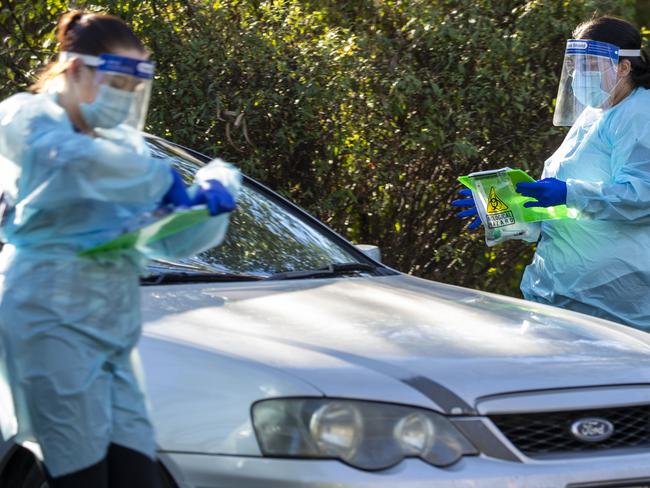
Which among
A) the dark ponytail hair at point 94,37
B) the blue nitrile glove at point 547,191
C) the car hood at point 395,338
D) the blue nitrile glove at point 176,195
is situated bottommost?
the car hood at point 395,338

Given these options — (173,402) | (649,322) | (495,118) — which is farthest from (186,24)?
(173,402)

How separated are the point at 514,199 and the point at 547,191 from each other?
230 millimetres

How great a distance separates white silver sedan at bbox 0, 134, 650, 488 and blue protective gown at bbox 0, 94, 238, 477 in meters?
0.22

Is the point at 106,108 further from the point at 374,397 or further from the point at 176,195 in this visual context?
the point at 374,397

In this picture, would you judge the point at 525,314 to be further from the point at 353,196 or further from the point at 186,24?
the point at 186,24

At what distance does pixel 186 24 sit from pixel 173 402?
3834 mm

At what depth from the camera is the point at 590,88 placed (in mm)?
4324

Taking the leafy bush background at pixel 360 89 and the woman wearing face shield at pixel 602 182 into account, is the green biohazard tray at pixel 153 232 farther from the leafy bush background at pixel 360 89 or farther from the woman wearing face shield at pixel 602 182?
the leafy bush background at pixel 360 89

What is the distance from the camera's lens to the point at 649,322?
4.33 meters

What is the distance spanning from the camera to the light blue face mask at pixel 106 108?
261cm

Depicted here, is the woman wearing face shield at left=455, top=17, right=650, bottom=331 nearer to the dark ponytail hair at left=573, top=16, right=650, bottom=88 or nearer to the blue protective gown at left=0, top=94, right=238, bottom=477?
the dark ponytail hair at left=573, top=16, right=650, bottom=88

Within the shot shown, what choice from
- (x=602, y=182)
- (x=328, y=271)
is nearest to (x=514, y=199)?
(x=602, y=182)

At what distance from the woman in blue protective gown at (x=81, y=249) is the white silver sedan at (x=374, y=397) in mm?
193

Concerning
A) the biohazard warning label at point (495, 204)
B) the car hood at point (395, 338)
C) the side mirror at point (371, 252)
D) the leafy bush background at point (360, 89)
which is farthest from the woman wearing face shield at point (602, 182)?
the leafy bush background at point (360, 89)
